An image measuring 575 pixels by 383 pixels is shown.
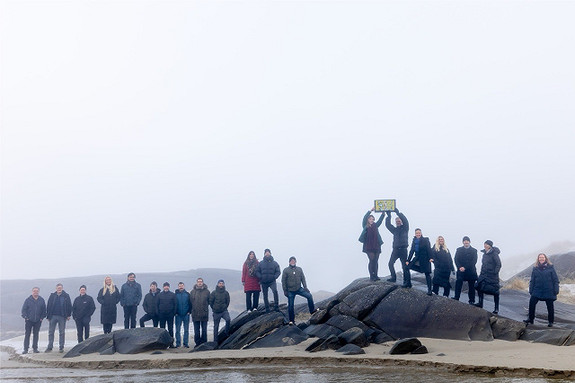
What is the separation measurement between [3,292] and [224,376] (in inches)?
2113

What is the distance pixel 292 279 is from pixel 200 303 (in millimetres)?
3279

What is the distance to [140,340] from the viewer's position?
58.0 feet

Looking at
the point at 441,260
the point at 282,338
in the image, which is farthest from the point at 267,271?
the point at 441,260

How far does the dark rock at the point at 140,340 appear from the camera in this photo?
17.5 m

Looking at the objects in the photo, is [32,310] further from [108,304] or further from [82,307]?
[108,304]

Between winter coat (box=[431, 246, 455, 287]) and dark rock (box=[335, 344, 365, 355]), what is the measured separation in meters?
4.50

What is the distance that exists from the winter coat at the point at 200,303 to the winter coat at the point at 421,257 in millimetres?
7001

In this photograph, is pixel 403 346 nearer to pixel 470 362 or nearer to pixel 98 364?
pixel 470 362

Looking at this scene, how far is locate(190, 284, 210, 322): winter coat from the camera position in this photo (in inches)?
725

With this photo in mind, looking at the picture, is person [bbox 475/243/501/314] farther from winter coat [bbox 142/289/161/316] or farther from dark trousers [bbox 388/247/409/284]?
winter coat [bbox 142/289/161/316]

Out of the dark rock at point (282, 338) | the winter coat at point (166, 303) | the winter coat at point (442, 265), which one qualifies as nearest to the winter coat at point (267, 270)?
the dark rock at point (282, 338)

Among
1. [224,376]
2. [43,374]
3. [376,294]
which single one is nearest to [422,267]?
[376,294]

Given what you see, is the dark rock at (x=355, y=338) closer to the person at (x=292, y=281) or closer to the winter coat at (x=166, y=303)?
the person at (x=292, y=281)

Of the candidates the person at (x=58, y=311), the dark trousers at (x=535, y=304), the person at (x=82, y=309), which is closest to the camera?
the dark trousers at (x=535, y=304)
